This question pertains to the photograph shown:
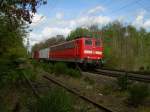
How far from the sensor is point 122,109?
10234 millimetres

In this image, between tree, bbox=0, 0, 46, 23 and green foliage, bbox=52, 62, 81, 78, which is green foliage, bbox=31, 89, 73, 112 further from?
green foliage, bbox=52, 62, 81, 78

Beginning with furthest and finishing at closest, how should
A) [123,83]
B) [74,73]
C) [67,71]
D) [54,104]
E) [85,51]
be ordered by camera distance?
[85,51] → [67,71] → [74,73] → [123,83] → [54,104]

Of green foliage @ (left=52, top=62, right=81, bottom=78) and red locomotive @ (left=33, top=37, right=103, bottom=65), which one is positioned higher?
red locomotive @ (left=33, top=37, right=103, bottom=65)

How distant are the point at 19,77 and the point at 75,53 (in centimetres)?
1236

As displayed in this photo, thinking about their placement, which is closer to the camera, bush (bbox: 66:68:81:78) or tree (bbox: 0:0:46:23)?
tree (bbox: 0:0:46:23)

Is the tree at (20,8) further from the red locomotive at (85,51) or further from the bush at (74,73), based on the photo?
the red locomotive at (85,51)

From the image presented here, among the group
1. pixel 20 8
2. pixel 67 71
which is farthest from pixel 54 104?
pixel 67 71

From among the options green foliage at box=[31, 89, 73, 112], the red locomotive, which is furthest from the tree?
the red locomotive

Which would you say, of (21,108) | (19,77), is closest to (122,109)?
(21,108)

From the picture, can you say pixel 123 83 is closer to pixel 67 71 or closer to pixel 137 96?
pixel 137 96

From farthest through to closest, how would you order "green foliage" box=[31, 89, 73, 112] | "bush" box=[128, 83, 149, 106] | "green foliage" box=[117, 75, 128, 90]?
1. "green foliage" box=[117, 75, 128, 90]
2. "bush" box=[128, 83, 149, 106]
3. "green foliage" box=[31, 89, 73, 112]

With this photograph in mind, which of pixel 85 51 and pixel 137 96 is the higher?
pixel 85 51

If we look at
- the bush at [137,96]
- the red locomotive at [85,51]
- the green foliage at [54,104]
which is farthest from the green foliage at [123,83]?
the red locomotive at [85,51]

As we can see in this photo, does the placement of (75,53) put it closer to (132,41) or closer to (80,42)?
(80,42)
